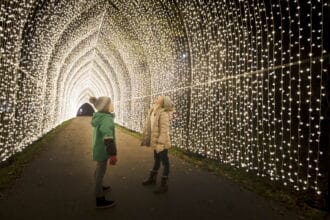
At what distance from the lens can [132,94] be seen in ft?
78.6

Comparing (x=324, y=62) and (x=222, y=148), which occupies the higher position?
(x=324, y=62)

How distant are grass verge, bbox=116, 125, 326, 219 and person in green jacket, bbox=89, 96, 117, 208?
8.70 feet

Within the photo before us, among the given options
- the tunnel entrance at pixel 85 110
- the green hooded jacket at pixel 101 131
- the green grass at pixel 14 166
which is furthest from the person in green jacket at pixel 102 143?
the tunnel entrance at pixel 85 110

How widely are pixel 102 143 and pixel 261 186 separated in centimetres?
317

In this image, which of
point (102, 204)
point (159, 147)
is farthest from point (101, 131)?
point (159, 147)

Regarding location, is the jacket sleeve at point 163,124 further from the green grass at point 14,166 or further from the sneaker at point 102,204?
the green grass at point 14,166

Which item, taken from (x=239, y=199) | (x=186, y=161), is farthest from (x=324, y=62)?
(x=186, y=161)

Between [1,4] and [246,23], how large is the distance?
5.17m

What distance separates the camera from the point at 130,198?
19.3ft

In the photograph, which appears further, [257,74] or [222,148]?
[222,148]

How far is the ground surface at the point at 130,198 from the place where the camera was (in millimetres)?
5043

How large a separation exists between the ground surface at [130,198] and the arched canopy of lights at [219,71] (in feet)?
3.59

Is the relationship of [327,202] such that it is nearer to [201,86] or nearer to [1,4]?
[201,86]

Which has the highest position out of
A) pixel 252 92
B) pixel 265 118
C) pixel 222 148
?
pixel 252 92
